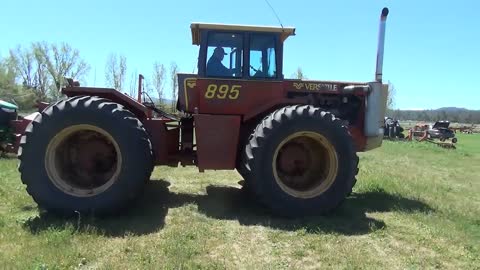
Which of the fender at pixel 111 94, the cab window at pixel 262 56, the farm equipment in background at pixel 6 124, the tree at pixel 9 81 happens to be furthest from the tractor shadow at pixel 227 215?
the tree at pixel 9 81

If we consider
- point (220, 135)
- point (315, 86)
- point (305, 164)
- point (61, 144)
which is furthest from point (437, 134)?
point (61, 144)

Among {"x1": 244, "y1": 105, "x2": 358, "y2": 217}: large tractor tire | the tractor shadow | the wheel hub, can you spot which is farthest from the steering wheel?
the wheel hub

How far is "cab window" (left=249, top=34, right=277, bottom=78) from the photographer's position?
25.7 feet

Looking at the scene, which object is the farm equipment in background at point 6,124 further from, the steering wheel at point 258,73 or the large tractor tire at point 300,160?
the large tractor tire at point 300,160

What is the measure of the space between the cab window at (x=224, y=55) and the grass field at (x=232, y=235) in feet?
6.97

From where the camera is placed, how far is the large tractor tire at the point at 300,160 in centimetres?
706

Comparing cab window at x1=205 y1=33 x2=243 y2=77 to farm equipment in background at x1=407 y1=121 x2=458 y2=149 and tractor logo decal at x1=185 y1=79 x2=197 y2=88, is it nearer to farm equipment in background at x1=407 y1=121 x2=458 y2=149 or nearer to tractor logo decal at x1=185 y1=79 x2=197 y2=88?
tractor logo decal at x1=185 y1=79 x2=197 y2=88

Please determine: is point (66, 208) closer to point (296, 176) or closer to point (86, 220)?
point (86, 220)

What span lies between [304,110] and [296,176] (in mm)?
1175

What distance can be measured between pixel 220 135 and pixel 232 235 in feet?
6.09

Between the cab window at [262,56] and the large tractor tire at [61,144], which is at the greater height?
the cab window at [262,56]

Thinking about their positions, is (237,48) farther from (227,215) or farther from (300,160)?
(227,215)

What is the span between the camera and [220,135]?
756 cm

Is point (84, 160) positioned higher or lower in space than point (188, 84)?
lower
